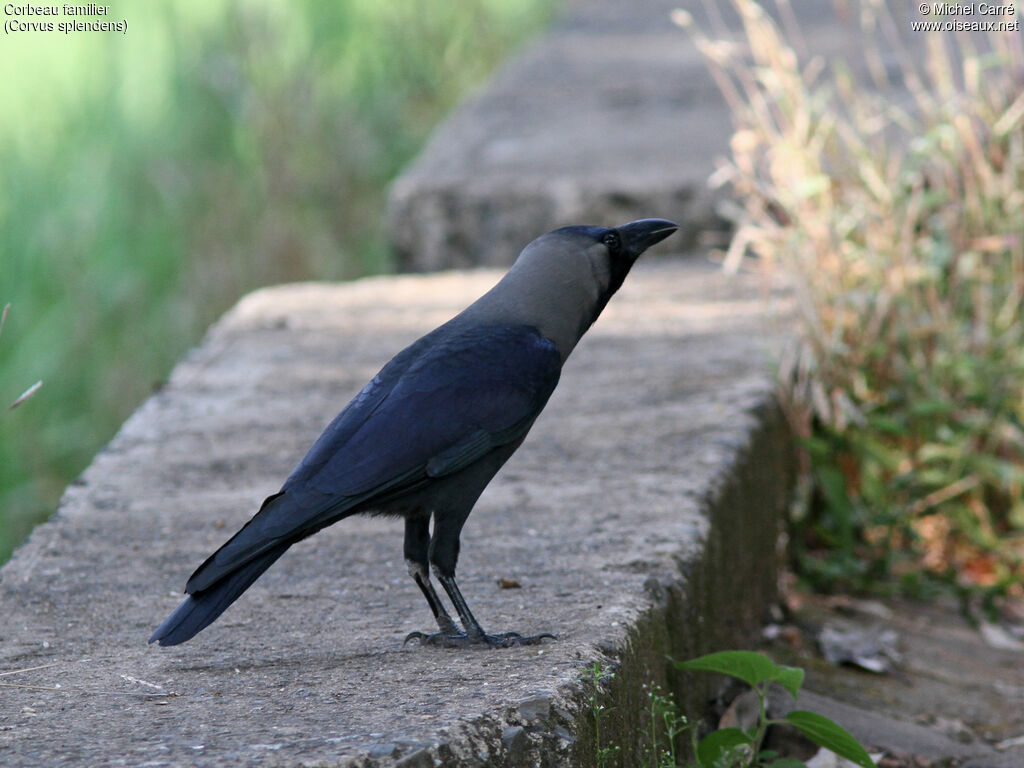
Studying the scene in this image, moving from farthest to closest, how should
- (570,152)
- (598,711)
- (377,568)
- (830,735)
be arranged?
(570,152)
(377,568)
(830,735)
(598,711)

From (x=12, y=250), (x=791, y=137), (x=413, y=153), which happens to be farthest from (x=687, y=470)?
A: (x=413, y=153)

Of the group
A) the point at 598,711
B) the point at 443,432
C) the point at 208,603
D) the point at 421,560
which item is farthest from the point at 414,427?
the point at 598,711

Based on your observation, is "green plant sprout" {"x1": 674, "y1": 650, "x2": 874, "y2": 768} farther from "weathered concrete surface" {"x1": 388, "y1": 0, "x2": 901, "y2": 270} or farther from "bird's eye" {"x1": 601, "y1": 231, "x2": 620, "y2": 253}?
"weathered concrete surface" {"x1": 388, "y1": 0, "x2": 901, "y2": 270}

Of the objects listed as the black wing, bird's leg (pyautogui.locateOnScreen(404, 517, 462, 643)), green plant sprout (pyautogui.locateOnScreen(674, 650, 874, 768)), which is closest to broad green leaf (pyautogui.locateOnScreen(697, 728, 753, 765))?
green plant sprout (pyautogui.locateOnScreen(674, 650, 874, 768))

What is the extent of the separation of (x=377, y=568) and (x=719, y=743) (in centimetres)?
70

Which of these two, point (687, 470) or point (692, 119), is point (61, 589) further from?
point (692, 119)

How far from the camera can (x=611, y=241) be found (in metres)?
2.29

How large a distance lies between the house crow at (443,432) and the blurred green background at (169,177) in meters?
1.57

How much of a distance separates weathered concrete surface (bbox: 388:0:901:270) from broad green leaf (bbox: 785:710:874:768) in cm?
203

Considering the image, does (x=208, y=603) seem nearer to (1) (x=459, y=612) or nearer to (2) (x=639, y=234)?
(1) (x=459, y=612)

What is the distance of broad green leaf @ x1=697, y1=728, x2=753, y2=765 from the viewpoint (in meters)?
2.03

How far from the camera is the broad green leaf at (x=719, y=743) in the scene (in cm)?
203

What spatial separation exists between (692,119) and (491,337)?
354 centimetres

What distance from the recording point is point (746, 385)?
327 cm
